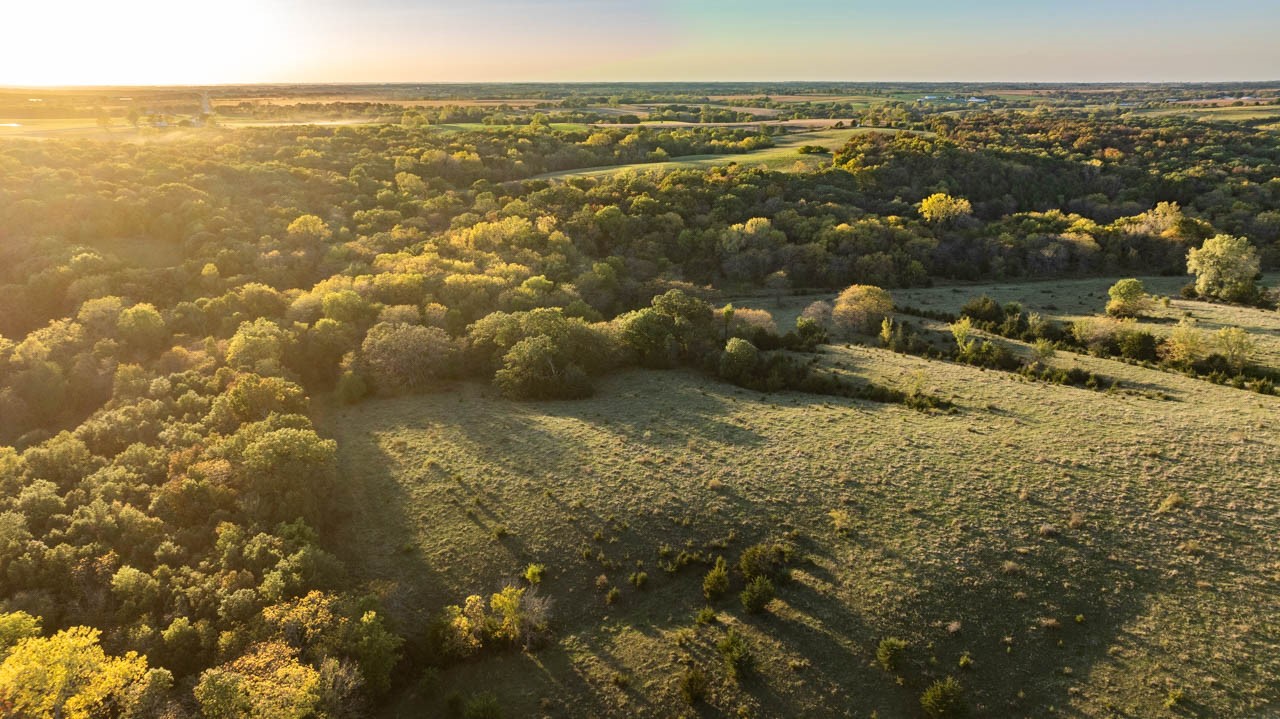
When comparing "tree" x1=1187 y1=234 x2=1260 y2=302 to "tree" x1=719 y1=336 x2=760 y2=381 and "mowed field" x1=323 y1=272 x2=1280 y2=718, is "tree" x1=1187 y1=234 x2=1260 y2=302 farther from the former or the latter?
"tree" x1=719 y1=336 x2=760 y2=381

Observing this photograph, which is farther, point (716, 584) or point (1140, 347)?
point (1140, 347)

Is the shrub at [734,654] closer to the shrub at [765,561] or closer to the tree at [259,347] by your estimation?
the shrub at [765,561]

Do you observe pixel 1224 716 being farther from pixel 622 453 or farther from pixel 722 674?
pixel 622 453

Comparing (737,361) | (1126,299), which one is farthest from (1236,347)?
(737,361)

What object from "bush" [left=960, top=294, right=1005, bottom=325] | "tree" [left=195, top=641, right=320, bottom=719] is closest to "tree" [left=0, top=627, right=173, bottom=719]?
"tree" [left=195, top=641, right=320, bottom=719]

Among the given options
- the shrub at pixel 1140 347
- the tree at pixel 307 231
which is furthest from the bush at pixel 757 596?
the tree at pixel 307 231

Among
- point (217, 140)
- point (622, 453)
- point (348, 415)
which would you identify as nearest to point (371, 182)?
point (217, 140)

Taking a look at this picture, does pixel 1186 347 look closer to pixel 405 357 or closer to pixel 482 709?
pixel 482 709
